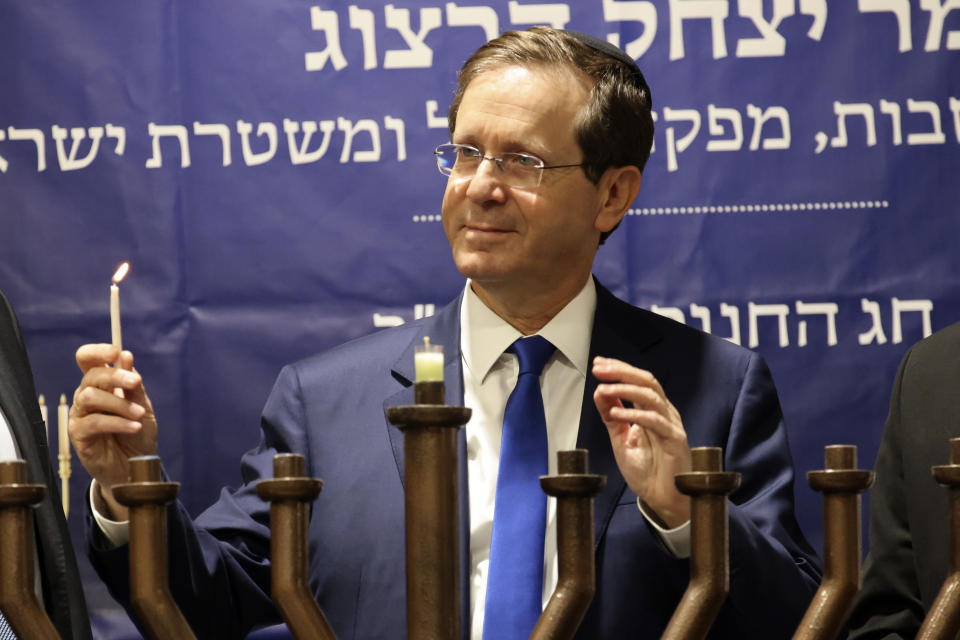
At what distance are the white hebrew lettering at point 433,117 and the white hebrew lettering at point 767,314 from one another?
2.65 ft

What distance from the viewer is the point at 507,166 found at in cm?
231

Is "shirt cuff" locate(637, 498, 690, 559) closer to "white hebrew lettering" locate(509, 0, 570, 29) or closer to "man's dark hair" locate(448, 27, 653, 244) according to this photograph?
"man's dark hair" locate(448, 27, 653, 244)

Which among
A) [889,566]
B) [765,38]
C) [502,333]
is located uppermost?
[765,38]

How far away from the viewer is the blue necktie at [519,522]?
204cm

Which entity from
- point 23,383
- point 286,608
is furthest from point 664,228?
point 286,608

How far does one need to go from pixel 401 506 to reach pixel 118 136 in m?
1.36

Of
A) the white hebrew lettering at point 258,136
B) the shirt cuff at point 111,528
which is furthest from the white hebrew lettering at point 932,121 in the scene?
the shirt cuff at point 111,528

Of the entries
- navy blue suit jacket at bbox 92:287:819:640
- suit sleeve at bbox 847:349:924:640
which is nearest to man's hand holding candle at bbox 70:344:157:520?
navy blue suit jacket at bbox 92:287:819:640

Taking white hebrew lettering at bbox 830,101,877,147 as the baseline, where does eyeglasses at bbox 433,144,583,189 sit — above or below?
below

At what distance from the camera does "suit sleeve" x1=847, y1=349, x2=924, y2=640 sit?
203 centimetres

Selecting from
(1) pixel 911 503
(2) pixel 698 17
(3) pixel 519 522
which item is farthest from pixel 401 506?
(2) pixel 698 17

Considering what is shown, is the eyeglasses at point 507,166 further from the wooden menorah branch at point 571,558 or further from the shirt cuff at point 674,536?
the wooden menorah branch at point 571,558

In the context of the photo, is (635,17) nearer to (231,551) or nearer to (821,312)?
(821,312)

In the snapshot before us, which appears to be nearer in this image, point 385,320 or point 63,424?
point 63,424
